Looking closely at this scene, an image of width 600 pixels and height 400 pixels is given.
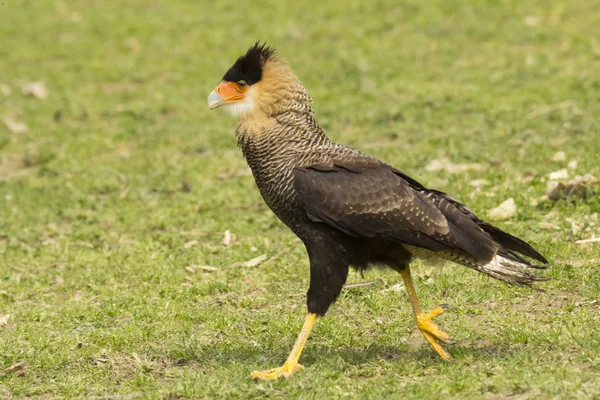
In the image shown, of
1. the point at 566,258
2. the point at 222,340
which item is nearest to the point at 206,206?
the point at 222,340

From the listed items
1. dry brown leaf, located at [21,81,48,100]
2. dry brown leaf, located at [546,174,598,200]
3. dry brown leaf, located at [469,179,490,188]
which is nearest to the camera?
dry brown leaf, located at [546,174,598,200]

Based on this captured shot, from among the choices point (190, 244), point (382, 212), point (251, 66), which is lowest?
point (190, 244)

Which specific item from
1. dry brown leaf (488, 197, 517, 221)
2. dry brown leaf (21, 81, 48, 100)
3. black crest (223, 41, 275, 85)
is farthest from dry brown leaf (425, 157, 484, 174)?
dry brown leaf (21, 81, 48, 100)

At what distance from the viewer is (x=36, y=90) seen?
13.5 meters

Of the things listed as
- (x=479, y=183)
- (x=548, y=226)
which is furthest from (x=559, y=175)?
(x=548, y=226)

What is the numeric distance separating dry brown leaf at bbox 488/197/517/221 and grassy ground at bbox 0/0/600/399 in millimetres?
105

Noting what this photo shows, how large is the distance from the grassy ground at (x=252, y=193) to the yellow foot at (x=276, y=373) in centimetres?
10

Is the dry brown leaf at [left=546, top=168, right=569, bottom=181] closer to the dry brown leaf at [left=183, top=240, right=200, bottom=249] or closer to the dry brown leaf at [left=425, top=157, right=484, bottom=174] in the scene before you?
the dry brown leaf at [left=425, top=157, right=484, bottom=174]

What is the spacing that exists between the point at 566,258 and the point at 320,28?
325 inches

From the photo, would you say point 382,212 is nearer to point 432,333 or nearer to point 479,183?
point 432,333

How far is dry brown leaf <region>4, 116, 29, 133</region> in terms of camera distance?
488 inches

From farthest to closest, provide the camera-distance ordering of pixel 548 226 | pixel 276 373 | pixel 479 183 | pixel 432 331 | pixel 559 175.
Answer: pixel 479 183, pixel 559 175, pixel 548 226, pixel 432 331, pixel 276 373

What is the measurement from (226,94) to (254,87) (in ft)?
0.63

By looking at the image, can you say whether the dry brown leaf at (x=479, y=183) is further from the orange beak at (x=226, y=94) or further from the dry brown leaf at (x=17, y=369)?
the dry brown leaf at (x=17, y=369)
